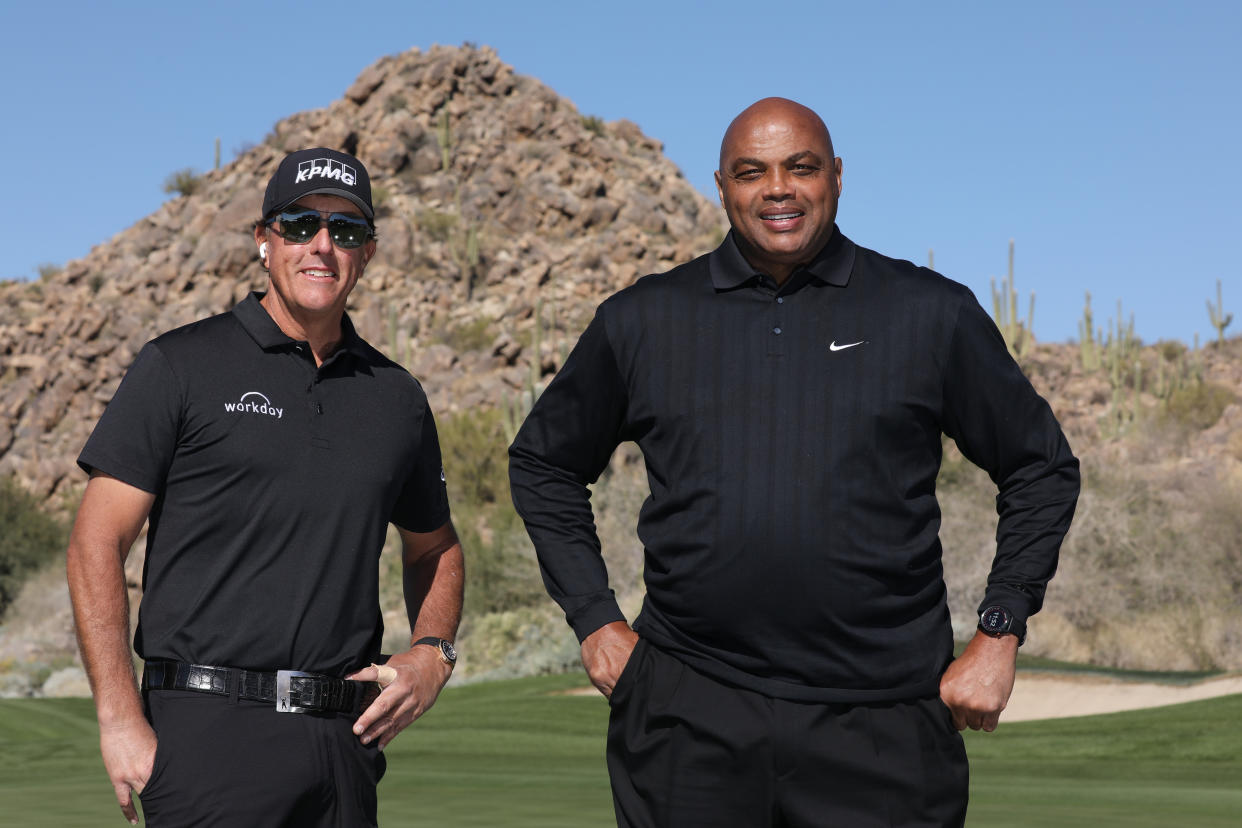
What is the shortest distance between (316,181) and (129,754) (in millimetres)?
1620

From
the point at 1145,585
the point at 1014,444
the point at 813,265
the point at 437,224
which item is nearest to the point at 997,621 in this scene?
the point at 1014,444

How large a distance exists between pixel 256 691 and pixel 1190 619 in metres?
25.2

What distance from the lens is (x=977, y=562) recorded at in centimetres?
2753

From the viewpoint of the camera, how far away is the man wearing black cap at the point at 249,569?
12.5ft

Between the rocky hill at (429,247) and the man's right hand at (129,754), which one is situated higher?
the rocky hill at (429,247)

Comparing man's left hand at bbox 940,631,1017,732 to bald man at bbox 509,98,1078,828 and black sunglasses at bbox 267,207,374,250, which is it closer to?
bald man at bbox 509,98,1078,828

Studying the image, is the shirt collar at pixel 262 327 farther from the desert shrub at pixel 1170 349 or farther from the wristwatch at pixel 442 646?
the desert shrub at pixel 1170 349

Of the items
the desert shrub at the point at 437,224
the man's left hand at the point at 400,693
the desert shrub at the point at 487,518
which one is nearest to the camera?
the man's left hand at the point at 400,693

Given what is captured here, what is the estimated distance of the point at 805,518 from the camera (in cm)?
360

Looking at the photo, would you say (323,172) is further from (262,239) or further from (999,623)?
(999,623)

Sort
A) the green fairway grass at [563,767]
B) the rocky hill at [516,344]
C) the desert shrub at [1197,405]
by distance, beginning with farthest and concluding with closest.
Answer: the desert shrub at [1197,405], the rocky hill at [516,344], the green fairway grass at [563,767]

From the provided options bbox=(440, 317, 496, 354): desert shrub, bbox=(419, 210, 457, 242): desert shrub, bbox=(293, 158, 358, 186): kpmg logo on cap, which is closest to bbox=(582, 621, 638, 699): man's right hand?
bbox=(293, 158, 358, 186): kpmg logo on cap

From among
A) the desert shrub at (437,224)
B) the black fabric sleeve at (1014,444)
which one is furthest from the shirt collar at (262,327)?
the desert shrub at (437,224)

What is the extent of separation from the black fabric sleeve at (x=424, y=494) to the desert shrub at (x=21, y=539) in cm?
3833
